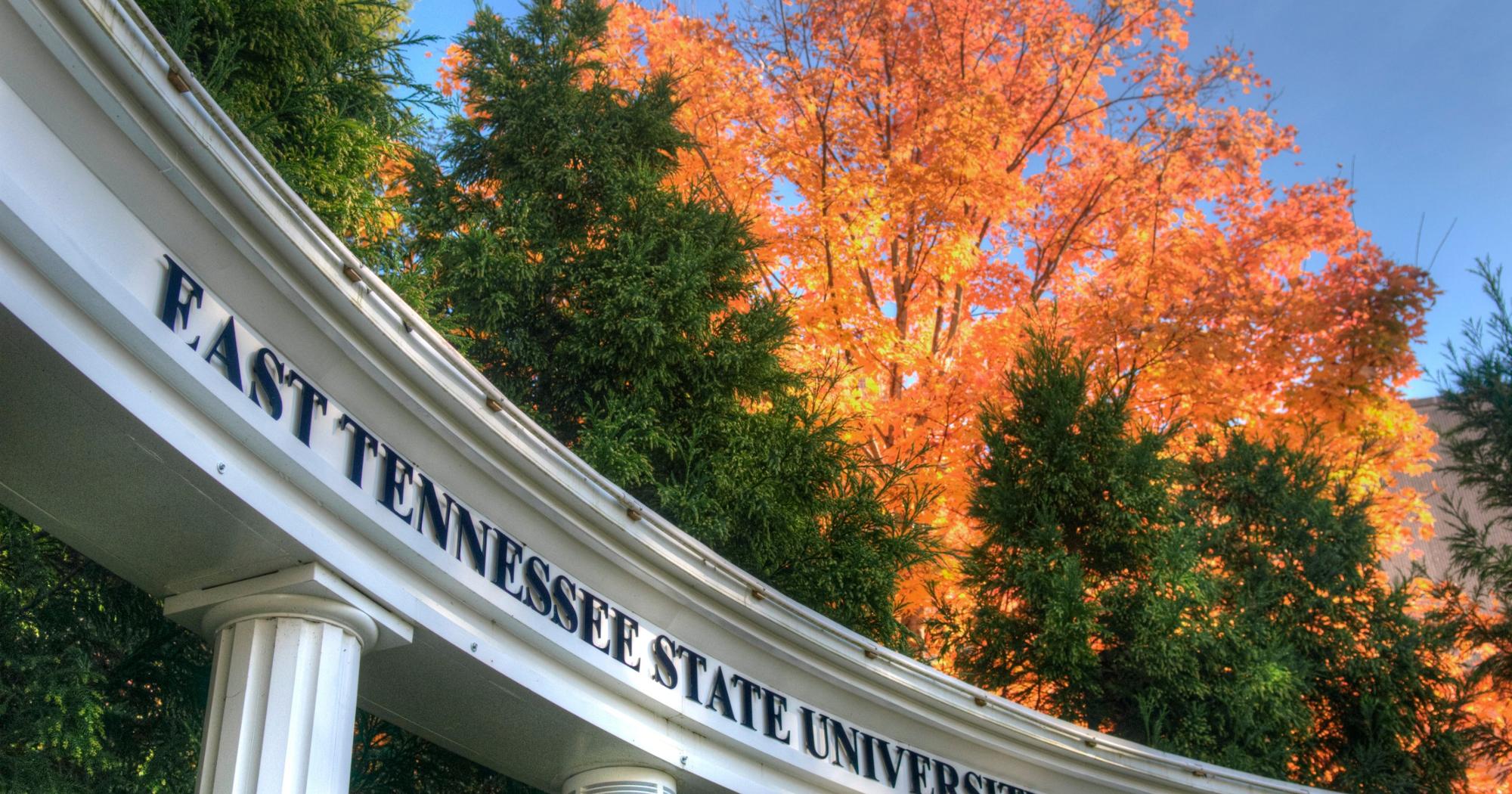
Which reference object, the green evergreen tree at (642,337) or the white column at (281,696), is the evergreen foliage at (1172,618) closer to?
the green evergreen tree at (642,337)

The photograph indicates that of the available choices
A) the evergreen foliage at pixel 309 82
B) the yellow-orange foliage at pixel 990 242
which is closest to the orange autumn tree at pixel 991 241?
the yellow-orange foliage at pixel 990 242

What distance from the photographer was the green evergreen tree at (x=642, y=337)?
29.2ft

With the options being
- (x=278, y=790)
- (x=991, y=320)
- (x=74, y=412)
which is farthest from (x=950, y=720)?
(x=991, y=320)

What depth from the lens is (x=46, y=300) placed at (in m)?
4.05

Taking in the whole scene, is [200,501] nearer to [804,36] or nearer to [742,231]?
[742,231]

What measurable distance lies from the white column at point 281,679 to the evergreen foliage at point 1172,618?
6.09 metres

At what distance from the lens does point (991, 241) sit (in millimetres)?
Result: 17734

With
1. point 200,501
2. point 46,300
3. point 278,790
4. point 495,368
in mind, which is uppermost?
point 495,368

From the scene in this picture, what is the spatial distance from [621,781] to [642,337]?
3346 mm

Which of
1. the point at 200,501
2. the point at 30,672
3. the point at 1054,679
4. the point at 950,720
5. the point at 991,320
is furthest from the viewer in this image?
the point at 991,320

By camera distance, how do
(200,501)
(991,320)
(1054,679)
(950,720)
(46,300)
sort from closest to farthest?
(46,300) < (200,501) < (950,720) < (1054,679) < (991,320)

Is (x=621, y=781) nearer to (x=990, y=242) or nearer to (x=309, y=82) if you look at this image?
(x=309, y=82)

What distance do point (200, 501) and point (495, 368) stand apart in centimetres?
459

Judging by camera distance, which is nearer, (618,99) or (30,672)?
(30,672)
